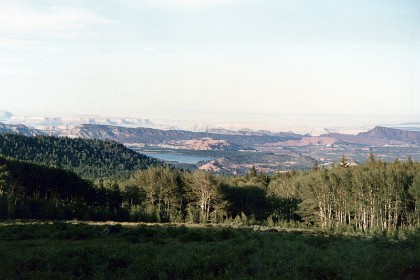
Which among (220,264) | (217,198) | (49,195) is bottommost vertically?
(49,195)

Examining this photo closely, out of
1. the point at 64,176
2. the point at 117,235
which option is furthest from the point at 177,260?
the point at 64,176

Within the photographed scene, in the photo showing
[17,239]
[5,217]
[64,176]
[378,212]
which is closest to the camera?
[17,239]

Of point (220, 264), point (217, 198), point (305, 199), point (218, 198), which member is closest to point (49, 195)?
point (217, 198)

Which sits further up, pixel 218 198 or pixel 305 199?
pixel 218 198

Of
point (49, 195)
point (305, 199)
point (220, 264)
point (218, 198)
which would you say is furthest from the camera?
point (49, 195)

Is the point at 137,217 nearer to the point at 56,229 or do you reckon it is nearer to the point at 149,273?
the point at 56,229

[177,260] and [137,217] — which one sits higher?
[177,260]

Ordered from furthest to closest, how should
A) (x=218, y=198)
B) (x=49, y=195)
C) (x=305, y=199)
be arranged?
(x=49, y=195)
(x=305, y=199)
(x=218, y=198)

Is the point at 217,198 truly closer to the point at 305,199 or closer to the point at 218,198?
the point at 218,198

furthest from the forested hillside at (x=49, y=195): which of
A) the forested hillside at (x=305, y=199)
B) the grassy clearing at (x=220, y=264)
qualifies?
the grassy clearing at (x=220, y=264)

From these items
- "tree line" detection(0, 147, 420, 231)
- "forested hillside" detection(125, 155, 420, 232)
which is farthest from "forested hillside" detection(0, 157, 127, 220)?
"forested hillside" detection(125, 155, 420, 232)

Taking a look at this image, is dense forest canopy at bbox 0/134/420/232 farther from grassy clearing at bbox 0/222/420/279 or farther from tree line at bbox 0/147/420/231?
grassy clearing at bbox 0/222/420/279

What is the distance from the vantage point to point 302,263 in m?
17.5

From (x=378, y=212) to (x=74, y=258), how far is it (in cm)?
6398
